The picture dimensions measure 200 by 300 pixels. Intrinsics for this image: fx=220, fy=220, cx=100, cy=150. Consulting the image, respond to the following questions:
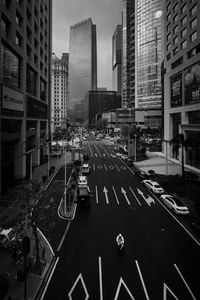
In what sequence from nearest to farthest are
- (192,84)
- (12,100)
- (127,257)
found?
(127,257) → (12,100) → (192,84)

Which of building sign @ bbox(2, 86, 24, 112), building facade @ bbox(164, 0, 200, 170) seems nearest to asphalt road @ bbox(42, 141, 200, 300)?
building sign @ bbox(2, 86, 24, 112)

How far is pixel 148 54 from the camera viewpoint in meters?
175

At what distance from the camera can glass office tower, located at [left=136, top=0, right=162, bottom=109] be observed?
169m

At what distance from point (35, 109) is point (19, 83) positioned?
461 inches

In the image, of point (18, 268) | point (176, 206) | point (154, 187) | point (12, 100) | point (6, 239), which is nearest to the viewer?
point (18, 268)

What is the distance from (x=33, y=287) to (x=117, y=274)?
6.49m

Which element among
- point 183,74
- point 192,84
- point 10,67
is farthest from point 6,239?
point 183,74

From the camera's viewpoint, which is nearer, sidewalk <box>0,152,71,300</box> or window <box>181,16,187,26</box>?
sidewalk <box>0,152,71,300</box>

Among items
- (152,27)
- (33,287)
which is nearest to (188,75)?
(33,287)

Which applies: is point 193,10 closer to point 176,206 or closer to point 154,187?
point 154,187

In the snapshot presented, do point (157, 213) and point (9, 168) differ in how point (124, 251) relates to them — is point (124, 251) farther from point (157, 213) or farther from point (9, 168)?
point (9, 168)

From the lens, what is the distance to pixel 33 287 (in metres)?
16.2

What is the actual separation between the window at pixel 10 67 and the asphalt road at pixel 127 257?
26.4 m

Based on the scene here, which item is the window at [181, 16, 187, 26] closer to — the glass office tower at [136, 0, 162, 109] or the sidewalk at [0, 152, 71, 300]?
the sidewalk at [0, 152, 71, 300]
